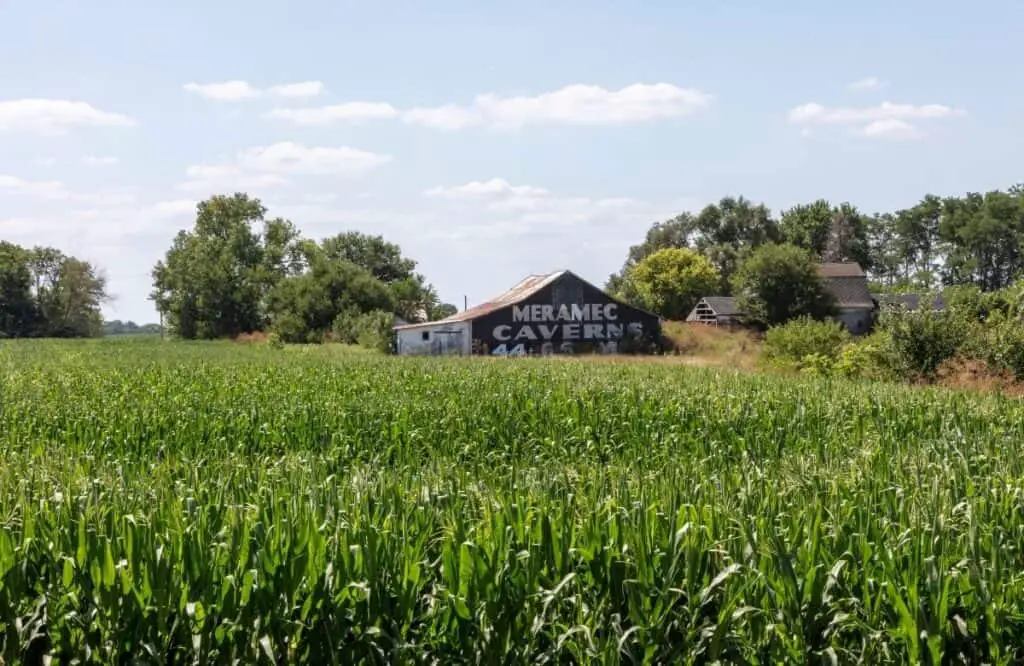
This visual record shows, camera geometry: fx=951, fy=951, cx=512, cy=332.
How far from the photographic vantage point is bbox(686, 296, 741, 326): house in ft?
258

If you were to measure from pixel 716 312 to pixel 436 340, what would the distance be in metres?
28.7

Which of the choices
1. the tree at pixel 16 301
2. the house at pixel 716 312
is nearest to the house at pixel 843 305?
the house at pixel 716 312

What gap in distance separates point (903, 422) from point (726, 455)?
433cm

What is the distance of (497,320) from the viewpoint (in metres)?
60.9

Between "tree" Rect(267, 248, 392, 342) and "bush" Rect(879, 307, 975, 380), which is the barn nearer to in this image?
"tree" Rect(267, 248, 392, 342)

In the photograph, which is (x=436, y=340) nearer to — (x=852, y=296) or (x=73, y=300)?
(x=852, y=296)

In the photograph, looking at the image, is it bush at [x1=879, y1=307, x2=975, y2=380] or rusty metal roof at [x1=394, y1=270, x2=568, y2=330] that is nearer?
bush at [x1=879, y1=307, x2=975, y2=380]

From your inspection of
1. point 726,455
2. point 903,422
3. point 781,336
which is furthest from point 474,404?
point 781,336

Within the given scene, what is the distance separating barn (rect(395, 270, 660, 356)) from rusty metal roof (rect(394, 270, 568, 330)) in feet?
0.31

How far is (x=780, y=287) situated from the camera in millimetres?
71438

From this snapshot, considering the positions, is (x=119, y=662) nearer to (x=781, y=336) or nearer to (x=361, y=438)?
(x=361, y=438)

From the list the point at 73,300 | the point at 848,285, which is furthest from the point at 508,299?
the point at 73,300

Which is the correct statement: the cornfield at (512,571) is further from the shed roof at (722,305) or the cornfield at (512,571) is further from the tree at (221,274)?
the tree at (221,274)

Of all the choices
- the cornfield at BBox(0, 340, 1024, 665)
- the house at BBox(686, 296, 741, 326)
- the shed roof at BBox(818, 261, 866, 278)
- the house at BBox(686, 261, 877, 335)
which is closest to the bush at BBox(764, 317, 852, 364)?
the cornfield at BBox(0, 340, 1024, 665)
